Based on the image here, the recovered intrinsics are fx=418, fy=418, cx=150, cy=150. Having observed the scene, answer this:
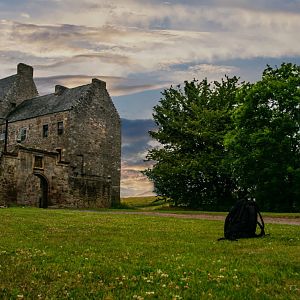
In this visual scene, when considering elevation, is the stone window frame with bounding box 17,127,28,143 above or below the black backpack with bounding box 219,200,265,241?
above

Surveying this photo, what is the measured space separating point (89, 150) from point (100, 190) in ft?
23.2

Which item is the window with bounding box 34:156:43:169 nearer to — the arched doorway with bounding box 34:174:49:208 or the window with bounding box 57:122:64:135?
the arched doorway with bounding box 34:174:49:208

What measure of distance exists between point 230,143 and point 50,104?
2777 cm

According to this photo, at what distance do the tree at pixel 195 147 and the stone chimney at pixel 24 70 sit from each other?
23.6 m

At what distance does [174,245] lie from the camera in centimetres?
1348

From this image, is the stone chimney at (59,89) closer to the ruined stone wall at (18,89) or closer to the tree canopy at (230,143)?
the ruined stone wall at (18,89)

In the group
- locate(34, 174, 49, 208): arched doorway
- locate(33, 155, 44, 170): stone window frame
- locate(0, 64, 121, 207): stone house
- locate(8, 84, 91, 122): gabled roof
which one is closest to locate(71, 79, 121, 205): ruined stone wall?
locate(0, 64, 121, 207): stone house

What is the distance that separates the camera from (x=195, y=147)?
58.6 meters

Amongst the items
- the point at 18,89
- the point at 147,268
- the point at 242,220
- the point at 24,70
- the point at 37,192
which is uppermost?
the point at 24,70

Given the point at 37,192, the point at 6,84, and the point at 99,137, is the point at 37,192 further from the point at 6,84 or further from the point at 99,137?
the point at 6,84

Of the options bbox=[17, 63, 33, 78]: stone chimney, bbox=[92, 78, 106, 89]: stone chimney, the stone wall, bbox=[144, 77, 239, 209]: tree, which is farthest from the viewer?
bbox=[17, 63, 33, 78]: stone chimney

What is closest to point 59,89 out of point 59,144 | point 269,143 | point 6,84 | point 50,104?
point 50,104

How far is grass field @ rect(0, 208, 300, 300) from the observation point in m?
7.23

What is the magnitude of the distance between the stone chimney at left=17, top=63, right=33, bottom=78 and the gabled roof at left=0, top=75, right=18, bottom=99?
1.10 meters
